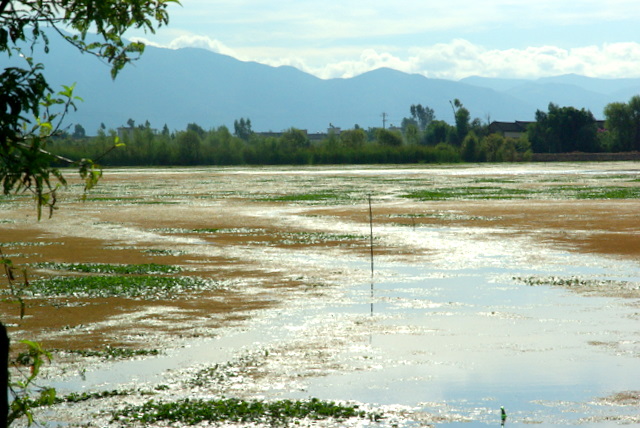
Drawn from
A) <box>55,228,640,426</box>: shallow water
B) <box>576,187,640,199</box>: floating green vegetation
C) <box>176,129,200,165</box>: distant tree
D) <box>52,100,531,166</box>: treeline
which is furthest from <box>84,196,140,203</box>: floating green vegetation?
<box>176,129,200,165</box>: distant tree

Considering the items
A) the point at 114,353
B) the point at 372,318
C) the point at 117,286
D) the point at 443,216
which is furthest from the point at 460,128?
the point at 114,353

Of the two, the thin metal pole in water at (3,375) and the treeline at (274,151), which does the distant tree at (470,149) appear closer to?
the treeline at (274,151)

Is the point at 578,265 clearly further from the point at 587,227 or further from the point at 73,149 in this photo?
the point at 73,149

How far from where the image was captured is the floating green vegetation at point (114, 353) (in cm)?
1247

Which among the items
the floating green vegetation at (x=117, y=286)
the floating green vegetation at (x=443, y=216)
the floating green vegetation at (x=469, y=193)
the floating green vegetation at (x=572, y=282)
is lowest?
the floating green vegetation at (x=572, y=282)

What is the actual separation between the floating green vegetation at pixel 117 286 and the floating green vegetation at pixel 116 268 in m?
1.05

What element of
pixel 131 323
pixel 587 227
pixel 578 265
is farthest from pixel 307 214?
pixel 131 323

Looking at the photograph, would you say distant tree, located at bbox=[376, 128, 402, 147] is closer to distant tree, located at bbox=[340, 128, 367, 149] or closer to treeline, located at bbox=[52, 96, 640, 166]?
treeline, located at bbox=[52, 96, 640, 166]

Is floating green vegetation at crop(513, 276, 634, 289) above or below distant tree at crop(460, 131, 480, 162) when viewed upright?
below

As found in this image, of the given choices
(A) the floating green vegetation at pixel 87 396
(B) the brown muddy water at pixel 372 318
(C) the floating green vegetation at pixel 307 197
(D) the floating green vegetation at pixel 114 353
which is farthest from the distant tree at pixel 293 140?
(A) the floating green vegetation at pixel 87 396

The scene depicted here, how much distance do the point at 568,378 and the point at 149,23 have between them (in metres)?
7.64

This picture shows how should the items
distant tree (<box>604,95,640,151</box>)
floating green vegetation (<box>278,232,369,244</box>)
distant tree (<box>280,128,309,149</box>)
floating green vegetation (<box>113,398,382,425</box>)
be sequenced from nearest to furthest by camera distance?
floating green vegetation (<box>113,398,382,425</box>)
floating green vegetation (<box>278,232,369,244</box>)
distant tree (<box>604,95,640,151</box>)
distant tree (<box>280,128,309,149</box>)

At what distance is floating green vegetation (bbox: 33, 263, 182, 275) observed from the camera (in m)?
20.8

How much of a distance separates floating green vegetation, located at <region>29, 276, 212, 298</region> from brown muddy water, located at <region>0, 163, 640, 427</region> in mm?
356
